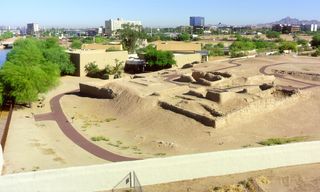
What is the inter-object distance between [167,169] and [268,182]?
383 centimetres

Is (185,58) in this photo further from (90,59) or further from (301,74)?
(301,74)

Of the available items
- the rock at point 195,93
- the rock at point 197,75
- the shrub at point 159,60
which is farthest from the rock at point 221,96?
the shrub at point 159,60

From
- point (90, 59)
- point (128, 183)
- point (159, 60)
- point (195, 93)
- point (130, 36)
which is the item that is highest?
point (130, 36)

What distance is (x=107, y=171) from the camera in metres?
14.7

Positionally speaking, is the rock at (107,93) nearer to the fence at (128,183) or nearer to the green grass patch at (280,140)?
the green grass patch at (280,140)

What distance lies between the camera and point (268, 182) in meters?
15.7

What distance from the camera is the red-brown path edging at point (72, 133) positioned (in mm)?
19422

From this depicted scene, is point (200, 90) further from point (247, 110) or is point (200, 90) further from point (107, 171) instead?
point (107, 171)

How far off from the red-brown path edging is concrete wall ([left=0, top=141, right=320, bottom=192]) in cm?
376

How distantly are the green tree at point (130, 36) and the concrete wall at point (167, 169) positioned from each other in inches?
1955

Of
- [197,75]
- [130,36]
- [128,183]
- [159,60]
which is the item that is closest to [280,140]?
[128,183]

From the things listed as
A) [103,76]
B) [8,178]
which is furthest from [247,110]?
[103,76]

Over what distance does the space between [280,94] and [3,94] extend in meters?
18.8

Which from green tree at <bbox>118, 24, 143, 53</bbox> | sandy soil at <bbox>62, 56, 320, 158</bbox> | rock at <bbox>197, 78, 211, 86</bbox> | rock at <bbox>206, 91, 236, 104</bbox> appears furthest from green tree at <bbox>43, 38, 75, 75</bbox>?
green tree at <bbox>118, 24, 143, 53</bbox>
